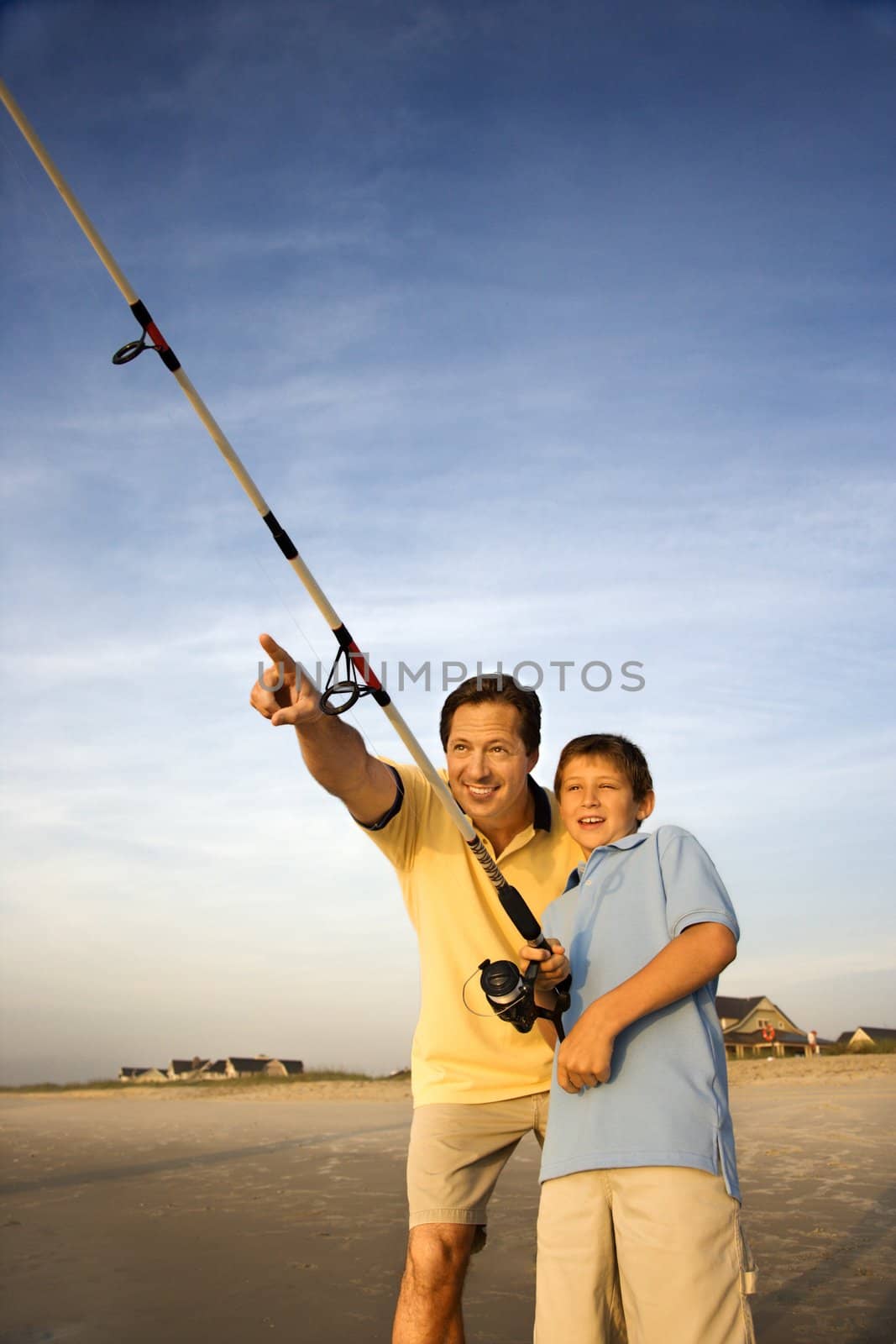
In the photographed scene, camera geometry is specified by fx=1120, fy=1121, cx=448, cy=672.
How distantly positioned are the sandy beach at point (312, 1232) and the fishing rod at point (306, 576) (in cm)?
A: 182

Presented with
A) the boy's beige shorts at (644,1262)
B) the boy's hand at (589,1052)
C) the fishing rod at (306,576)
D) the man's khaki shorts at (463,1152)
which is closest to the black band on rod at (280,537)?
the fishing rod at (306,576)

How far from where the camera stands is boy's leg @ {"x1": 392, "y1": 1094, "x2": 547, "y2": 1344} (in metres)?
3.07

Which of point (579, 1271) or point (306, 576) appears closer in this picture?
point (579, 1271)

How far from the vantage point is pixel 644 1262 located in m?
2.43

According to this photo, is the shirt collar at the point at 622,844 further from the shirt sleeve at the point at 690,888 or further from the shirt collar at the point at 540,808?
the shirt collar at the point at 540,808

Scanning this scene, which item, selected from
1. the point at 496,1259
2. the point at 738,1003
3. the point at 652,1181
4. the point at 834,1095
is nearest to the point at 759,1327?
the point at 496,1259

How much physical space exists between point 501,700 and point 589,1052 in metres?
1.38

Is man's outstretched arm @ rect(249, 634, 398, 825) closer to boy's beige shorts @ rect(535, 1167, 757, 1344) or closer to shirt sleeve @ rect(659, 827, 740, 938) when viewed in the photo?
shirt sleeve @ rect(659, 827, 740, 938)

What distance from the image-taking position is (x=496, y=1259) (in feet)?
16.7

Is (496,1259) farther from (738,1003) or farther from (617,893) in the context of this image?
(738,1003)

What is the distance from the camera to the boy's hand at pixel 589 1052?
8.49 feet

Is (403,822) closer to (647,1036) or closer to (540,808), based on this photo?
(540,808)

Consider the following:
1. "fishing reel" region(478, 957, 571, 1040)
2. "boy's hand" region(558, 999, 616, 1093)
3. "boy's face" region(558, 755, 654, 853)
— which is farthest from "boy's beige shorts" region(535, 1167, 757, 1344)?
"boy's face" region(558, 755, 654, 853)

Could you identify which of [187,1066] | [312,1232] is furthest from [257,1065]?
[312,1232]
